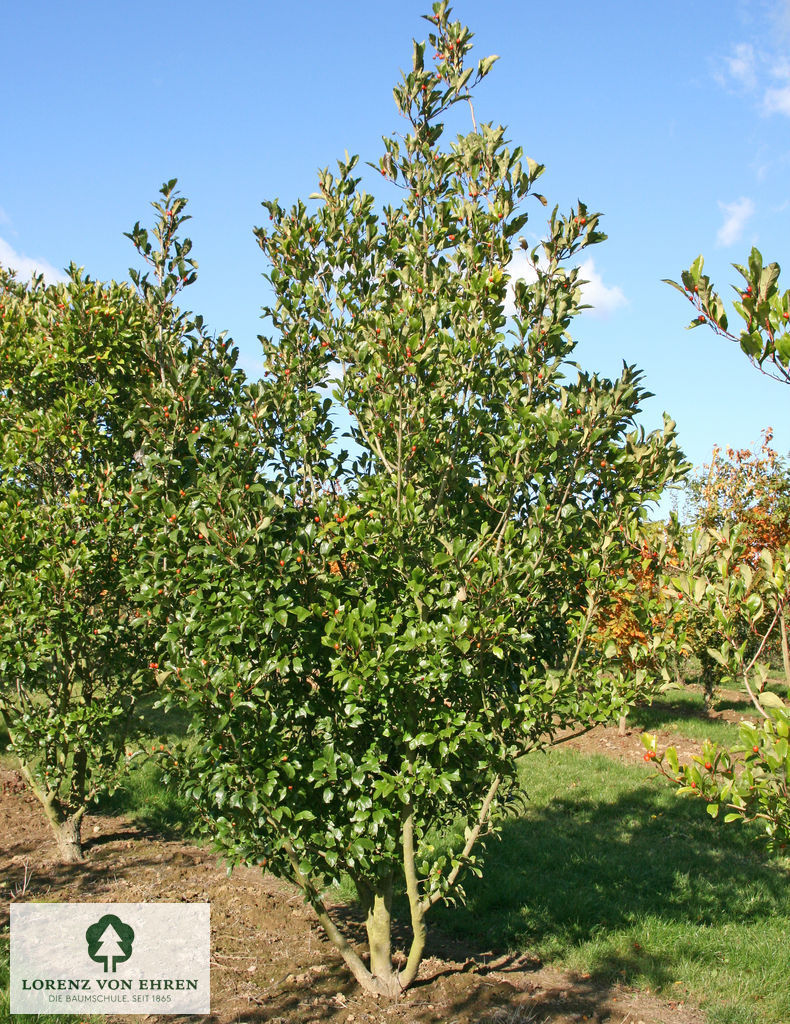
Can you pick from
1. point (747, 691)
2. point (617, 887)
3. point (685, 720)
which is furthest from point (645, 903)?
point (685, 720)

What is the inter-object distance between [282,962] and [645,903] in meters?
3.18

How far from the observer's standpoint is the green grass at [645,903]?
211 inches

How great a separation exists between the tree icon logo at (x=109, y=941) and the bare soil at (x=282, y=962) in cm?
55

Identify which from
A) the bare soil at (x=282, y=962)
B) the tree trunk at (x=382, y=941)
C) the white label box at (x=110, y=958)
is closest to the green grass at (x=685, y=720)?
the bare soil at (x=282, y=962)

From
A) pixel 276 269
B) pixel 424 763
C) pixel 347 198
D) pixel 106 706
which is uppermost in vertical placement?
pixel 347 198

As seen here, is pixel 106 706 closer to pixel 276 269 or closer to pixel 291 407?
pixel 291 407

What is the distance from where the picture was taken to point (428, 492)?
14.7ft

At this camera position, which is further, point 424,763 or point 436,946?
point 436,946

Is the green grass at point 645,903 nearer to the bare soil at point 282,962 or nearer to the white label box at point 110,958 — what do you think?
the bare soil at point 282,962

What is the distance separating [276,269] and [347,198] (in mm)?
673

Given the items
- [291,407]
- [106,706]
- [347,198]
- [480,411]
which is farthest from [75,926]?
[347,198]

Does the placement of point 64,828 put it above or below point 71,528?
below

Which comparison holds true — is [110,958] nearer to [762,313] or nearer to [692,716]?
[762,313]

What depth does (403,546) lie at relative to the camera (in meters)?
4.11
